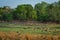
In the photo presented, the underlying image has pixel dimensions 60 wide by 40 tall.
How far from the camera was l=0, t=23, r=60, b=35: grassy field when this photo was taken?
397cm

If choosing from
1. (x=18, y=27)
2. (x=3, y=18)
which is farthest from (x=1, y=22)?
(x=18, y=27)

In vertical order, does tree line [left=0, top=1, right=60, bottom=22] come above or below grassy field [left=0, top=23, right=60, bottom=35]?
above

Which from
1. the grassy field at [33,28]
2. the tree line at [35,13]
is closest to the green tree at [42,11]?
the tree line at [35,13]

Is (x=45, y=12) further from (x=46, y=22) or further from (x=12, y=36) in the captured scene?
(x=12, y=36)

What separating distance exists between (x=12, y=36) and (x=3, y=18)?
2.02 feet

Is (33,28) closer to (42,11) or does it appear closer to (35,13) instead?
(35,13)

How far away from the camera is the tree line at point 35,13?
4094 millimetres

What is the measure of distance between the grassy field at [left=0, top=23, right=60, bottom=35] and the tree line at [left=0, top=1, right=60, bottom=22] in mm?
154

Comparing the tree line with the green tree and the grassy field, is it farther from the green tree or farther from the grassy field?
the grassy field

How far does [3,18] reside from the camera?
4.25m

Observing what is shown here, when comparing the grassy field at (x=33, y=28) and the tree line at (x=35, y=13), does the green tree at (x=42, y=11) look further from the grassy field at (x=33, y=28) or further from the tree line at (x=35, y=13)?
the grassy field at (x=33, y=28)

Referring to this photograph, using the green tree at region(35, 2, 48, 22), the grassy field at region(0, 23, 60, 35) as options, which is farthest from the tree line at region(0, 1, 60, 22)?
the grassy field at region(0, 23, 60, 35)

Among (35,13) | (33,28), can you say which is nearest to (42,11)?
(35,13)

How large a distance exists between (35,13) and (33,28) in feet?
1.24
